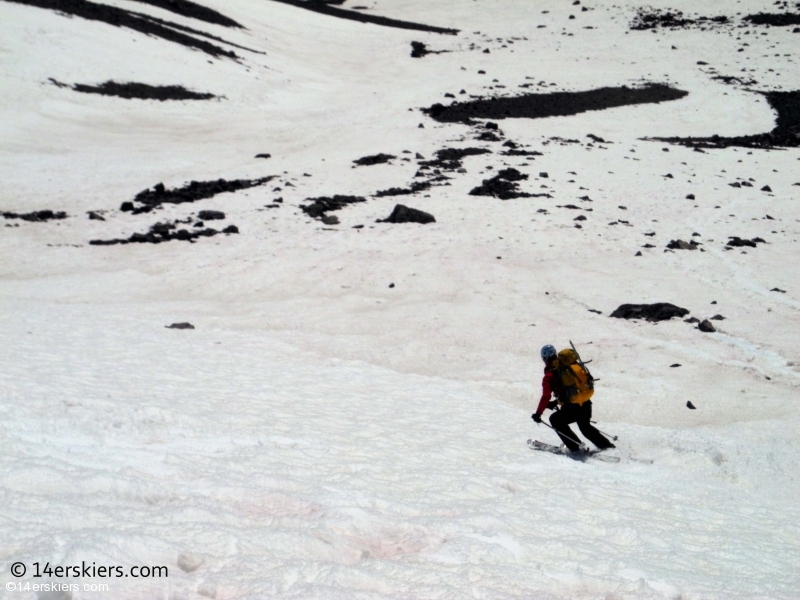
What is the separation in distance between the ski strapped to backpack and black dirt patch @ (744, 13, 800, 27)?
5692cm

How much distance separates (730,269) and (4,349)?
1668 cm

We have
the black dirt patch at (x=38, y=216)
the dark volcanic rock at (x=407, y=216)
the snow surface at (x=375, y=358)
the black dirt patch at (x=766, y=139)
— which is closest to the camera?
the snow surface at (x=375, y=358)

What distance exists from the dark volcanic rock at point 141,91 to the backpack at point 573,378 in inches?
1265

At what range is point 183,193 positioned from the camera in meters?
24.8

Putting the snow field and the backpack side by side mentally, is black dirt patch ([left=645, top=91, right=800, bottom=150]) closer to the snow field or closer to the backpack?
the snow field

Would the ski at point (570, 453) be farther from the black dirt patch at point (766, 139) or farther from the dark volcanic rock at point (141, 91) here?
the dark volcanic rock at point (141, 91)

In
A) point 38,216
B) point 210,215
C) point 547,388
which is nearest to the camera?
point 547,388

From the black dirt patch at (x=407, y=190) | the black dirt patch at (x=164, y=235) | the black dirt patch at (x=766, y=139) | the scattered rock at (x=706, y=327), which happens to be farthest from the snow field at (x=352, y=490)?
the black dirt patch at (x=766, y=139)

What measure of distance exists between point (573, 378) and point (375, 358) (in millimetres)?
5177

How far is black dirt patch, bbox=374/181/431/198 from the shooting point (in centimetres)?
2570

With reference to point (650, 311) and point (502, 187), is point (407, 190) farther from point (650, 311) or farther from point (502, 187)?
point (650, 311)

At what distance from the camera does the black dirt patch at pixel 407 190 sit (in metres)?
25.7

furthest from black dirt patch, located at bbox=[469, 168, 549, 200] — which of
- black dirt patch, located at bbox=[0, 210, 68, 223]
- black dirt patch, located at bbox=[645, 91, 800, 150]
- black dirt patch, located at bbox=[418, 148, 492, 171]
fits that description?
black dirt patch, located at bbox=[0, 210, 68, 223]

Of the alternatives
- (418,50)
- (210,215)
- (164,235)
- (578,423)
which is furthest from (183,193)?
(418,50)
